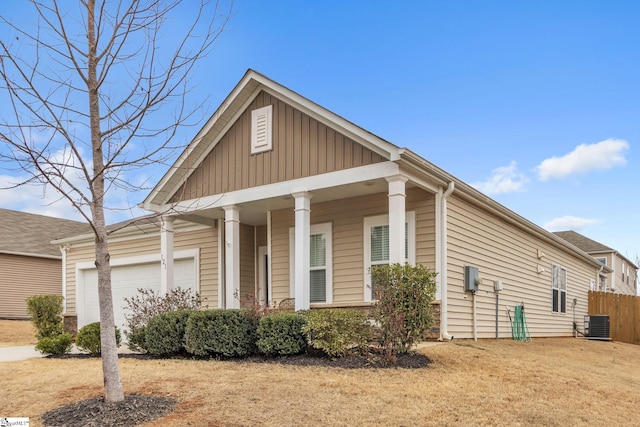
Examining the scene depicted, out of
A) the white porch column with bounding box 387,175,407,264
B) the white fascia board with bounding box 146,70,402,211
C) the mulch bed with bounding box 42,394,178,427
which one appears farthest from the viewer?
the white fascia board with bounding box 146,70,402,211

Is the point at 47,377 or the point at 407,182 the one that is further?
the point at 407,182

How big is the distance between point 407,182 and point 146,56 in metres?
5.39

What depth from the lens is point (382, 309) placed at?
26.5 ft

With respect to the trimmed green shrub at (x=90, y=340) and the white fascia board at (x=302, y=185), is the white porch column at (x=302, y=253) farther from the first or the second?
the trimmed green shrub at (x=90, y=340)

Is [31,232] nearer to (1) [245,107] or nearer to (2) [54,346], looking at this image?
(2) [54,346]

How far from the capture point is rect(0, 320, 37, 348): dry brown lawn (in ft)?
49.0

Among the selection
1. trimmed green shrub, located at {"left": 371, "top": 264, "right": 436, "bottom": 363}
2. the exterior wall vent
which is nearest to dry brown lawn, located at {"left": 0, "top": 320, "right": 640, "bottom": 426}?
trimmed green shrub, located at {"left": 371, "top": 264, "right": 436, "bottom": 363}

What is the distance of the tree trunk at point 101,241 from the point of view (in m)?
5.64

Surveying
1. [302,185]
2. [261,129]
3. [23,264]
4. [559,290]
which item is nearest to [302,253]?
[302,185]

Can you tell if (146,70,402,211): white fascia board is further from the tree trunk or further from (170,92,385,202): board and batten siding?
the tree trunk

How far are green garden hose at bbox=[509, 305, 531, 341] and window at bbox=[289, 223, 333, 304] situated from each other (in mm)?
5209

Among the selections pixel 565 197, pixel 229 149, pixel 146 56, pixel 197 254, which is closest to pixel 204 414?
pixel 146 56

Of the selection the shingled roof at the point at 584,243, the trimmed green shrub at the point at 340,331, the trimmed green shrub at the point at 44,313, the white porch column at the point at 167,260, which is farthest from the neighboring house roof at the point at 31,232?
the shingled roof at the point at 584,243

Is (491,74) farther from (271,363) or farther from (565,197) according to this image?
(271,363)
